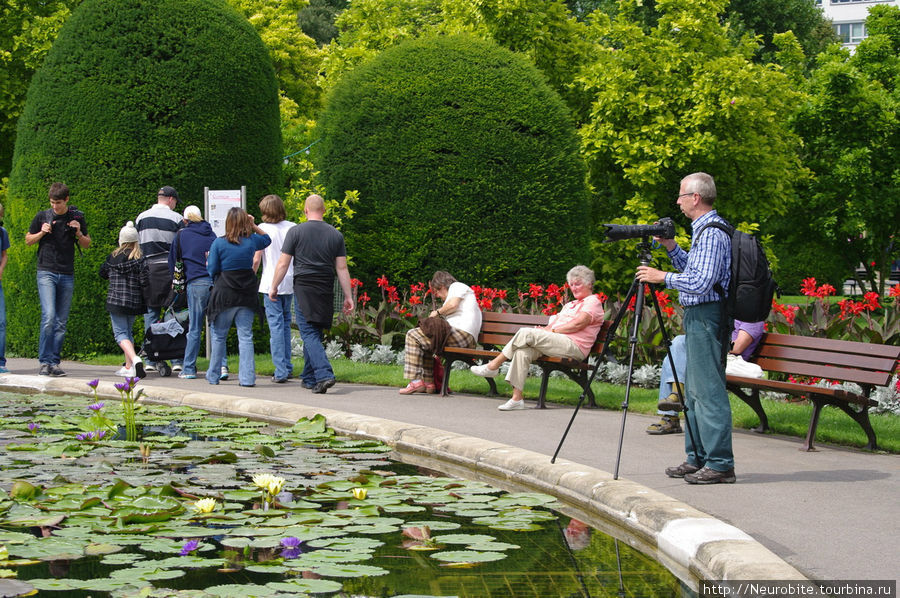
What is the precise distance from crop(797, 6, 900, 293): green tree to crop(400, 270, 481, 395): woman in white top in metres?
18.4

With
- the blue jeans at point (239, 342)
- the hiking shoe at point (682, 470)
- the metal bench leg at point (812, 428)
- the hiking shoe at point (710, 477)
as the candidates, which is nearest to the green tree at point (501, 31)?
the blue jeans at point (239, 342)

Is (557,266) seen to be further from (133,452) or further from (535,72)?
(133,452)

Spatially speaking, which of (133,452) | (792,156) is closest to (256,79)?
(133,452)

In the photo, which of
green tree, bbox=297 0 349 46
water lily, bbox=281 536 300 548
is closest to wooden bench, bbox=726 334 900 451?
water lily, bbox=281 536 300 548

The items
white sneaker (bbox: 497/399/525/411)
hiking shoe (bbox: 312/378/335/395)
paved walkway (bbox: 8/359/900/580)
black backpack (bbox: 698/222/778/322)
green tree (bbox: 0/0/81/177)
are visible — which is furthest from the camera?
green tree (bbox: 0/0/81/177)

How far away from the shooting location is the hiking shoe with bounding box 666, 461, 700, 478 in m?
6.29

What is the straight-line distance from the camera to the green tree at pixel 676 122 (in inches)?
789

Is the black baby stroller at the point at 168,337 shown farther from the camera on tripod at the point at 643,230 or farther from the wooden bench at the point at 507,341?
the camera on tripod at the point at 643,230

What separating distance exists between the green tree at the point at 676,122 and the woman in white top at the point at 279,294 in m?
9.48

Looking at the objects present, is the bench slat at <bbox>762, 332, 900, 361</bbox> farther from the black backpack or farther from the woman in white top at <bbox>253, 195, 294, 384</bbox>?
the woman in white top at <bbox>253, 195, 294, 384</bbox>

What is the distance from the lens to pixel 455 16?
2034 centimetres

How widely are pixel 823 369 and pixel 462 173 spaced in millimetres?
7180

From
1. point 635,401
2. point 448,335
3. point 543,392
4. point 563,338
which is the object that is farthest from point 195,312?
point 635,401

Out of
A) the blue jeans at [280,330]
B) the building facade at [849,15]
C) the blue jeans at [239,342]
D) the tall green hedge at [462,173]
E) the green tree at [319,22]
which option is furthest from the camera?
the building facade at [849,15]
